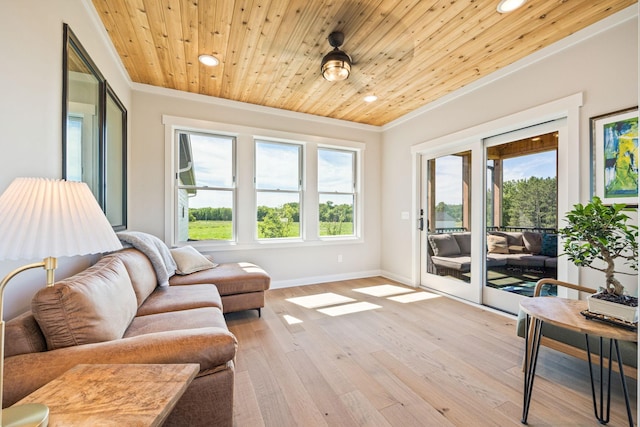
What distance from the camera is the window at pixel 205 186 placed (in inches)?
143

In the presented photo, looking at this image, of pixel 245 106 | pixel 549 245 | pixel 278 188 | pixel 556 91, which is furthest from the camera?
pixel 278 188

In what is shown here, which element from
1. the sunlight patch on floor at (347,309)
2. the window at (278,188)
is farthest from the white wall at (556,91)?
the window at (278,188)

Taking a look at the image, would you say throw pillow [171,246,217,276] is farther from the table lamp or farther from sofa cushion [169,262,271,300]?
the table lamp

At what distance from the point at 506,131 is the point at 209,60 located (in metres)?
3.29

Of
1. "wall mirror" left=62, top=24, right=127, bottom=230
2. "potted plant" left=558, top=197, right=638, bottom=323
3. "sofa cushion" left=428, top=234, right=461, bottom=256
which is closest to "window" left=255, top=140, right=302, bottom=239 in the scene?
"wall mirror" left=62, top=24, right=127, bottom=230

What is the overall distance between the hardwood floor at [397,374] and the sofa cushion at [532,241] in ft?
2.57

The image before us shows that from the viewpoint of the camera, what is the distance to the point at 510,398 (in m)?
1.68

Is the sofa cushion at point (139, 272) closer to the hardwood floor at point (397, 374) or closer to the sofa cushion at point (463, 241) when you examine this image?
the hardwood floor at point (397, 374)

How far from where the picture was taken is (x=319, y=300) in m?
3.52

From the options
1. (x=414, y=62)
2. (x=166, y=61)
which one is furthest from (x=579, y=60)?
(x=166, y=61)

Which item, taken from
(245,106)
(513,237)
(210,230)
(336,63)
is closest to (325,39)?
(336,63)

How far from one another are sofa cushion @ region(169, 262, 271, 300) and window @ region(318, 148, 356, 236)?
1703 mm

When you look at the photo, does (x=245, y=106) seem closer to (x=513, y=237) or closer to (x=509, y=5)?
(x=509, y=5)

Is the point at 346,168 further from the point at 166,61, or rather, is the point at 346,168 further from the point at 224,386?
the point at 224,386
